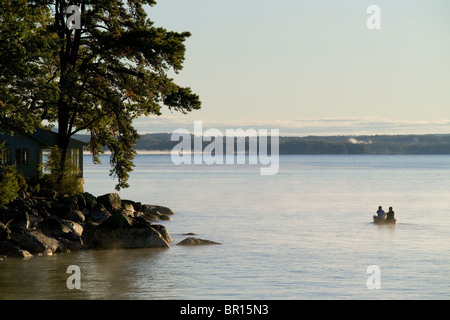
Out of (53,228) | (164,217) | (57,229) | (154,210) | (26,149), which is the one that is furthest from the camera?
(154,210)

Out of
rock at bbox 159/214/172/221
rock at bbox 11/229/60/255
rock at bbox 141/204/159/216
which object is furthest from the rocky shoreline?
rock at bbox 141/204/159/216

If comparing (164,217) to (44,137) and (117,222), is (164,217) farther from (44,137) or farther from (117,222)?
(117,222)

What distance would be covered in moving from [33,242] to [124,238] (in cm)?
363

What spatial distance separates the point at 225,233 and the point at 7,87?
43.4 ft

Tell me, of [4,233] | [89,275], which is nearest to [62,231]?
[4,233]

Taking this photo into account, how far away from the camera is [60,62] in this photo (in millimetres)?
42625

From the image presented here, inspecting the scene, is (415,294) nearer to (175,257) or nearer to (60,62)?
(175,257)

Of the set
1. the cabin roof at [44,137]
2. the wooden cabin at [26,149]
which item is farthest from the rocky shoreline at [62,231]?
the cabin roof at [44,137]

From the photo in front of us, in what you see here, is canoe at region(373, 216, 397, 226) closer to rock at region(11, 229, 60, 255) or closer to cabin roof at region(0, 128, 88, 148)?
cabin roof at region(0, 128, 88, 148)

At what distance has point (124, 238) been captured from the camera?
28.9 meters

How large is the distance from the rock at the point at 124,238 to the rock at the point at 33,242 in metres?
1.93

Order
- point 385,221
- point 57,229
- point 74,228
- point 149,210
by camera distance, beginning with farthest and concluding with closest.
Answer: point 149,210 → point 385,221 → point 74,228 → point 57,229
